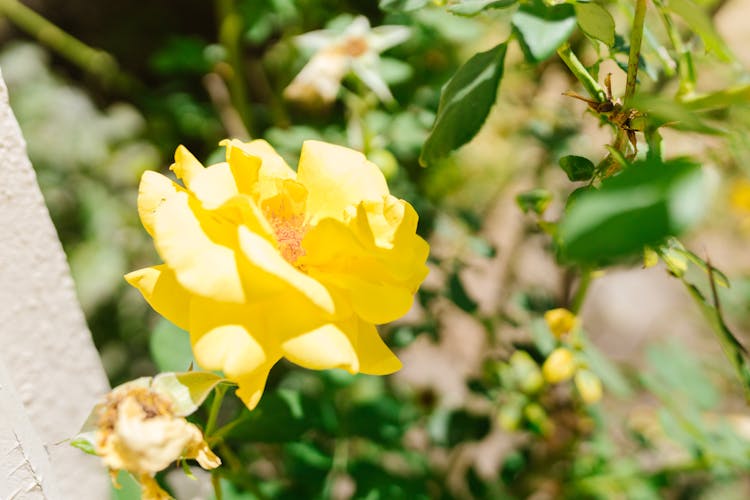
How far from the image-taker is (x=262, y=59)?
5.15 feet

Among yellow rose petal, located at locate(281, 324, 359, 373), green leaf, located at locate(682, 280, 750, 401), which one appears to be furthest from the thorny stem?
yellow rose petal, located at locate(281, 324, 359, 373)

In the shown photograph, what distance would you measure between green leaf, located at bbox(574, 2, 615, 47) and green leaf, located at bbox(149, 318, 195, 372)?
0.47m

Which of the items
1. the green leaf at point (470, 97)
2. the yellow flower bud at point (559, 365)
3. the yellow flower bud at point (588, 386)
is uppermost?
the green leaf at point (470, 97)

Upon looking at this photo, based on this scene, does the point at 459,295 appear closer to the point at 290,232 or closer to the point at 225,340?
the point at 290,232

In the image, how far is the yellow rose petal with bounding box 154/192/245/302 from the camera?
0.40 meters

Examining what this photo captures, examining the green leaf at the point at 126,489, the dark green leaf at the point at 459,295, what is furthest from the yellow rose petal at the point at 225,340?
the dark green leaf at the point at 459,295

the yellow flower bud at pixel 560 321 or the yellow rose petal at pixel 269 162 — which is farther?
the yellow flower bud at pixel 560 321

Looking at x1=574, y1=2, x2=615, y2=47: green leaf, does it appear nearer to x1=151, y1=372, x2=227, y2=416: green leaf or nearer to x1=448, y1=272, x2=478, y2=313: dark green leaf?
x1=151, y1=372, x2=227, y2=416: green leaf

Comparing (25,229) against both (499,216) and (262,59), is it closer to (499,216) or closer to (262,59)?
(262,59)

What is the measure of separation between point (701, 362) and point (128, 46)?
5.05 feet

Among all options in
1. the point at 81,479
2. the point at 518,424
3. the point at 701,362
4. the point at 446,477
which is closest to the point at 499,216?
the point at 701,362

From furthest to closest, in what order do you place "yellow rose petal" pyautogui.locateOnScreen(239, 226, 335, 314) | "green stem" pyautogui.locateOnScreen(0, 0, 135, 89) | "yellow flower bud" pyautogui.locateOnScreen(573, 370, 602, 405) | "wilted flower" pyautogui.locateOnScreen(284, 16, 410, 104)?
"green stem" pyautogui.locateOnScreen(0, 0, 135, 89), "wilted flower" pyautogui.locateOnScreen(284, 16, 410, 104), "yellow flower bud" pyautogui.locateOnScreen(573, 370, 602, 405), "yellow rose petal" pyautogui.locateOnScreen(239, 226, 335, 314)

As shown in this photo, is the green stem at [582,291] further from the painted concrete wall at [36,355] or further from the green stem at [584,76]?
the painted concrete wall at [36,355]

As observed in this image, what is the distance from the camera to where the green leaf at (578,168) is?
1.62 feet
